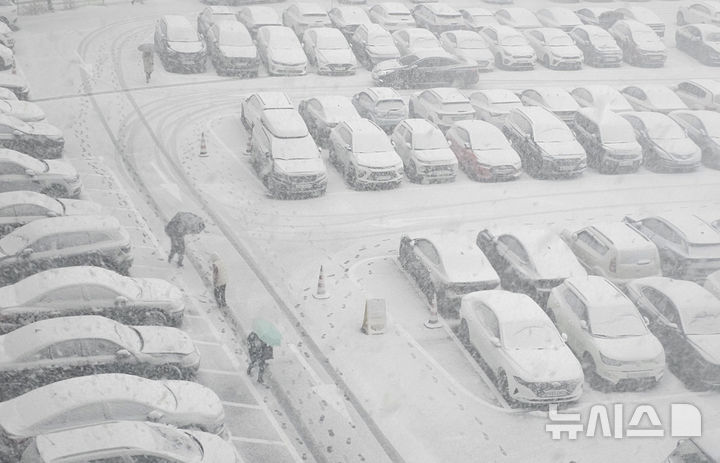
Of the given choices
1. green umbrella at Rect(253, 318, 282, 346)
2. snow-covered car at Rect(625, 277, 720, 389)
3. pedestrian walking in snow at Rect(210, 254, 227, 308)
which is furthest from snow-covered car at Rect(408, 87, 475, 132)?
green umbrella at Rect(253, 318, 282, 346)

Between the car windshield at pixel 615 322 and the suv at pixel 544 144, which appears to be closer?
the car windshield at pixel 615 322

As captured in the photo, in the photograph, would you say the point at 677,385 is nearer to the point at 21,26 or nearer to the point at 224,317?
the point at 224,317

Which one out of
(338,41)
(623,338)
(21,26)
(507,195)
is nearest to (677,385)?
(623,338)

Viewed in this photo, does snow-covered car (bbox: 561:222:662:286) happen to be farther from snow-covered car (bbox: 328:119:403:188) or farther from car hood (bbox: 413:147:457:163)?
snow-covered car (bbox: 328:119:403:188)

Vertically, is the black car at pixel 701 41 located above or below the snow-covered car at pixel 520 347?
below

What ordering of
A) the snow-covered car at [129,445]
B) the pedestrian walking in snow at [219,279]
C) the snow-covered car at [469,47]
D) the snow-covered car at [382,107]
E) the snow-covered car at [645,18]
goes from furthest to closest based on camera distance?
the snow-covered car at [645,18] < the snow-covered car at [469,47] < the snow-covered car at [382,107] < the pedestrian walking in snow at [219,279] < the snow-covered car at [129,445]

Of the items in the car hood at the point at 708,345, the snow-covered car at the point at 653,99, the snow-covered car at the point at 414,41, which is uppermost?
the snow-covered car at the point at 414,41

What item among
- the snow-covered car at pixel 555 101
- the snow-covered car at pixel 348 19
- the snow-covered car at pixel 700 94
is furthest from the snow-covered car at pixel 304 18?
the snow-covered car at pixel 700 94

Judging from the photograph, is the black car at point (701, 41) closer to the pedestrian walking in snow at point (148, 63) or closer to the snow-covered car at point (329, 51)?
the snow-covered car at point (329, 51)

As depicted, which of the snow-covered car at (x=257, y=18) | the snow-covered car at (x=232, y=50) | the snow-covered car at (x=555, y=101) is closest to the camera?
the snow-covered car at (x=555, y=101)
